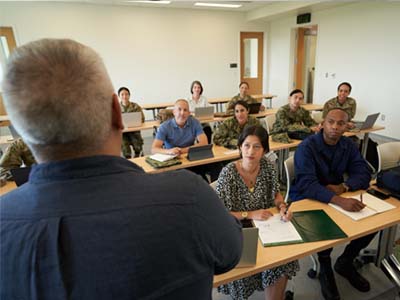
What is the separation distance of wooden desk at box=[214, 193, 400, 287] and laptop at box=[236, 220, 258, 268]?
3cm

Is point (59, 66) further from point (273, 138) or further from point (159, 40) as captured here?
point (159, 40)

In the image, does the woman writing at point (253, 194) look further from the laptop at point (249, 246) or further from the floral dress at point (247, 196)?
the laptop at point (249, 246)

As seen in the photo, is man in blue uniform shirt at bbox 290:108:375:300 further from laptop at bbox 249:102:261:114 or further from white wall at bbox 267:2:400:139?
white wall at bbox 267:2:400:139

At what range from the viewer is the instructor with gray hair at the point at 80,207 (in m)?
0.43

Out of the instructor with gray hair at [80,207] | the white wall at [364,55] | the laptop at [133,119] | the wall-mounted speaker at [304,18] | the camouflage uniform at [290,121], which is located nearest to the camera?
the instructor with gray hair at [80,207]

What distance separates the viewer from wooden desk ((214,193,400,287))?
1.12 metres

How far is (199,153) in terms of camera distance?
260 cm

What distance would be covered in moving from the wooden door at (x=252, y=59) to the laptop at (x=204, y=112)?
444 cm

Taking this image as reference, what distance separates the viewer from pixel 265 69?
866 centimetres

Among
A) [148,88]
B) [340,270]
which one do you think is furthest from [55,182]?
[148,88]

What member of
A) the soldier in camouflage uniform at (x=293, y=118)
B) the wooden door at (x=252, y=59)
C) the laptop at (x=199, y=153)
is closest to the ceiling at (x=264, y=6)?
the wooden door at (x=252, y=59)

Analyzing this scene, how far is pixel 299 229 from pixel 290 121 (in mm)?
2579

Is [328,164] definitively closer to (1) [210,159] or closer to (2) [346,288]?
(2) [346,288]

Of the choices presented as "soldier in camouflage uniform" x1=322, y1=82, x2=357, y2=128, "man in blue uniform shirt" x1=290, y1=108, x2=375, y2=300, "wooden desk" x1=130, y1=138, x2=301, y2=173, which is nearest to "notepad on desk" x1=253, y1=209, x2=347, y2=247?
"man in blue uniform shirt" x1=290, y1=108, x2=375, y2=300
